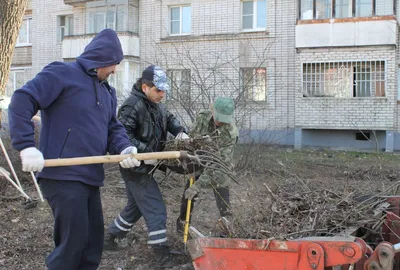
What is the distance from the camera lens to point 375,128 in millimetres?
14070

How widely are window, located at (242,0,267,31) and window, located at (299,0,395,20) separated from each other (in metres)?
1.55

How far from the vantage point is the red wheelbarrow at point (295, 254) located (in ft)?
7.29

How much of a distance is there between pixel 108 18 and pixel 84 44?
1.50m

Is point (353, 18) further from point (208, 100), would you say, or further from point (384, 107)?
point (208, 100)

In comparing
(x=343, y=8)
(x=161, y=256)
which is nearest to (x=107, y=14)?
(x=343, y=8)

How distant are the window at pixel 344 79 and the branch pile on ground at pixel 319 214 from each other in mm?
11916

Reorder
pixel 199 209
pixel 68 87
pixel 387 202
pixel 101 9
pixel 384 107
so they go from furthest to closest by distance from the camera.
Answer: pixel 101 9
pixel 384 107
pixel 199 209
pixel 387 202
pixel 68 87

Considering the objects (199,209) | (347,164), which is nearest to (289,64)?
(347,164)

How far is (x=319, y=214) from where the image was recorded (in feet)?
9.45

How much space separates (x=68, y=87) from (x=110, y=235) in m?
1.93

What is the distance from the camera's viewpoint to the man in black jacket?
3.81m

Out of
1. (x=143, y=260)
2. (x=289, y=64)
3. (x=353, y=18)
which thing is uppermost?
(x=353, y=18)

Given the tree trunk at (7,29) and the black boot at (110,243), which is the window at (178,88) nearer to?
the tree trunk at (7,29)

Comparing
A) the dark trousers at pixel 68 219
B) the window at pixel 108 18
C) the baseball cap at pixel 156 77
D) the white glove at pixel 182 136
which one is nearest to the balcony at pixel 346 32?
the window at pixel 108 18
